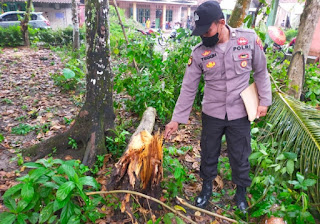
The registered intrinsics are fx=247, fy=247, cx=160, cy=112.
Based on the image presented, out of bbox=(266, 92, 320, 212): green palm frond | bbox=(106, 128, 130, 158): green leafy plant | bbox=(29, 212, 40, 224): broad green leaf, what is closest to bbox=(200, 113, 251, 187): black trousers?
bbox=(266, 92, 320, 212): green palm frond

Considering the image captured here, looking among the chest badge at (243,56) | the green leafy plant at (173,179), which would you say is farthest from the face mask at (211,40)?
the green leafy plant at (173,179)

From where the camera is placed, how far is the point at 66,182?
1831 millimetres

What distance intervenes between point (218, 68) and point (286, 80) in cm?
253

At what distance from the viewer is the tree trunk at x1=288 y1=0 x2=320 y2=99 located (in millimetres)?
4098

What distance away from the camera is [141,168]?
7.53 feet

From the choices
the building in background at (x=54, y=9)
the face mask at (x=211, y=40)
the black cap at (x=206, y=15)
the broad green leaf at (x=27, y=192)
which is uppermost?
the building in background at (x=54, y=9)

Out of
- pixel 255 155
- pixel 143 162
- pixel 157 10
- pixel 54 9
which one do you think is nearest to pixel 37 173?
pixel 143 162

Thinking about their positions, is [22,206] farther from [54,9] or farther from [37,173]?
[54,9]

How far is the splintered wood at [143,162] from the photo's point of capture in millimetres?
2260

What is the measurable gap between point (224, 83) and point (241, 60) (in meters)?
0.25

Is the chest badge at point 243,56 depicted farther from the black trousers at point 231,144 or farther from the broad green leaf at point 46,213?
the broad green leaf at point 46,213

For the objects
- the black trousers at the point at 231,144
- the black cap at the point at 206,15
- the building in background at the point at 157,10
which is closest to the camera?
the black cap at the point at 206,15

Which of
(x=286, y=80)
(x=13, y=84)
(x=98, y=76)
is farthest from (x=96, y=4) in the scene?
(x=13, y=84)

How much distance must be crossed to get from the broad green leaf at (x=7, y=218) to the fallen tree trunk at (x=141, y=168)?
2.69ft
